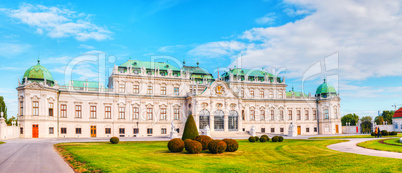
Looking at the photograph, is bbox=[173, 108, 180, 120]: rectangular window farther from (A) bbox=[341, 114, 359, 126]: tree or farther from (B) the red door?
(A) bbox=[341, 114, 359, 126]: tree

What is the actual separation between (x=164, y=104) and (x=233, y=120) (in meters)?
15.8

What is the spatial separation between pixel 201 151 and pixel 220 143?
2367mm

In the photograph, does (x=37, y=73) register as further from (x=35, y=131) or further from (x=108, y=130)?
(x=108, y=130)

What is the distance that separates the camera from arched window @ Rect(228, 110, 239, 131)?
68.3m

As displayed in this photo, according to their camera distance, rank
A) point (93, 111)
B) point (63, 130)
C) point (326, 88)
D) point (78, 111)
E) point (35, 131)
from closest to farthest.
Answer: point (35, 131) → point (63, 130) → point (78, 111) → point (93, 111) → point (326, 88)

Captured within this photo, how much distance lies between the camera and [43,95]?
5509 centimetres

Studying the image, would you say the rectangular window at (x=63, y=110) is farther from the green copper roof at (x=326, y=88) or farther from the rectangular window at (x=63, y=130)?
the green copper roof at (x=326, y=88)

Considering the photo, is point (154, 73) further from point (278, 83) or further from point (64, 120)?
point (278, 83)

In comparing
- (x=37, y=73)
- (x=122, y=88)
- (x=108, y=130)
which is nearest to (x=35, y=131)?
(x=37, y=73)

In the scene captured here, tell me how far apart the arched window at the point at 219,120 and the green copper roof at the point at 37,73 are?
112 ft

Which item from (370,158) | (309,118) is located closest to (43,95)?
(370,158)

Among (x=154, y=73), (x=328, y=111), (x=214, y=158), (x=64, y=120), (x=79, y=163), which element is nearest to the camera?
(x=79, y=163)

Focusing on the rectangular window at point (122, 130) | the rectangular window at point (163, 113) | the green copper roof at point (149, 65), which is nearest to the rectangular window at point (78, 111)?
the rectangular window at point (122, 130)

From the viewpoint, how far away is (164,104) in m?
67.2
